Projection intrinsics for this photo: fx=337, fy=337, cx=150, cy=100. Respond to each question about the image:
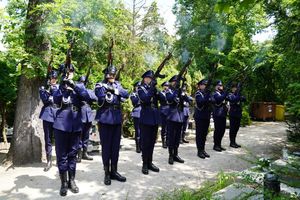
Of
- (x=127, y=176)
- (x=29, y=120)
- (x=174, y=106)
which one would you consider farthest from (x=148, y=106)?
(x=29, y=120)

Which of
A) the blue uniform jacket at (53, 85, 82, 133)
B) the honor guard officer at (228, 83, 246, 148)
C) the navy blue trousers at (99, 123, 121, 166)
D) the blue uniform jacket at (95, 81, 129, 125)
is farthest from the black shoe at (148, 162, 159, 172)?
the honor guard officer at (228, 83, 246, 148)

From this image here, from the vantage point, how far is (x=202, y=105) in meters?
8.73

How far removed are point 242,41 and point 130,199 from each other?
12.5 meters

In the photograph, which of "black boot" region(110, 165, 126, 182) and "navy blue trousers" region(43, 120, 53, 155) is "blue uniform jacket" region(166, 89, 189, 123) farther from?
"navy blue trousers" region(43, 120, 53, 155)

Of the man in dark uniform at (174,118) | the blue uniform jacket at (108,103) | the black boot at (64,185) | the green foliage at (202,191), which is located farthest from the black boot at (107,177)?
the man in dark uniform at (174,118)

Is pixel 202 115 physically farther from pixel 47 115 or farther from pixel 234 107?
pixel 47 115

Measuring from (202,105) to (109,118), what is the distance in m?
3.33

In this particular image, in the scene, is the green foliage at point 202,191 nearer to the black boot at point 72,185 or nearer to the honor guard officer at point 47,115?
the black boot at point 72,185

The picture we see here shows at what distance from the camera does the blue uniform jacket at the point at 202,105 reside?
28.5ft

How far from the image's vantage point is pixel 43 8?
22.1ft

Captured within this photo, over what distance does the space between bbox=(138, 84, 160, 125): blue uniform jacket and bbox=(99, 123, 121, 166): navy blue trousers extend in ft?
2.51

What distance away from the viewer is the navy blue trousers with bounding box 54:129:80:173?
5630 mm

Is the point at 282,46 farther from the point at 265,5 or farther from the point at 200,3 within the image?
the point at 200,3

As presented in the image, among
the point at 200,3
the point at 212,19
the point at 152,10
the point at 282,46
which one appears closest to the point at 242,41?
the point at 152,10
